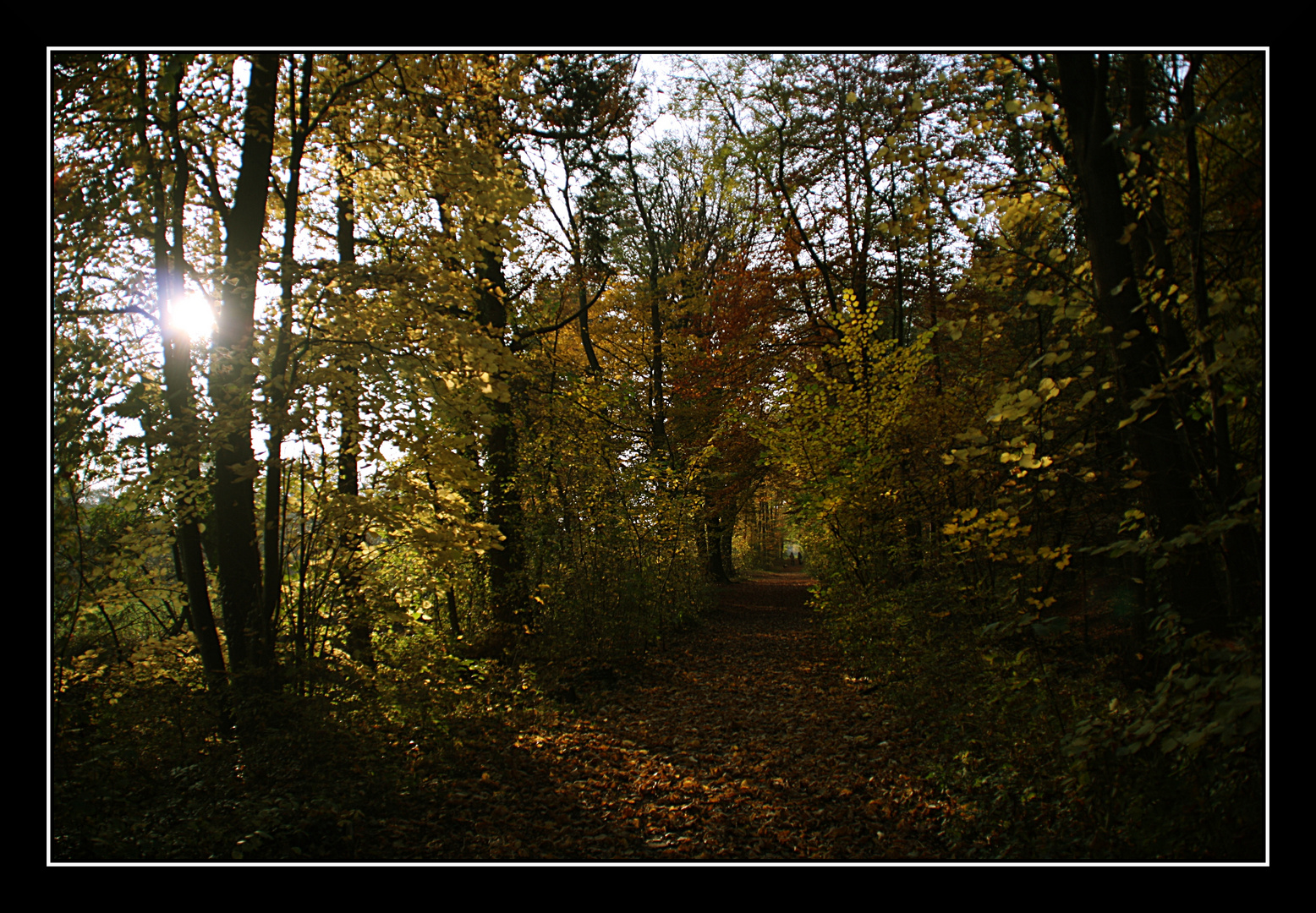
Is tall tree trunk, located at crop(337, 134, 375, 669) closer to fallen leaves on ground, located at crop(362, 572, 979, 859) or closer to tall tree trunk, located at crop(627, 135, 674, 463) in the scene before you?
fallen leaves on ground, located at crop(362, 572, 979, 859)

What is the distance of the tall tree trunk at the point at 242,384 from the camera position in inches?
180

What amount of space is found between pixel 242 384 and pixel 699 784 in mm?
4615

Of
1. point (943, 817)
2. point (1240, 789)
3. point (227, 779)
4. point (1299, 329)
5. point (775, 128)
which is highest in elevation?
point (775, 128)

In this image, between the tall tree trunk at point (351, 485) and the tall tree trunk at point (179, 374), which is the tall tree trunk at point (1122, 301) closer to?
the tall tree trunk at point (351, 485)

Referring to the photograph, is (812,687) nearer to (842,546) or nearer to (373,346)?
(842,546)

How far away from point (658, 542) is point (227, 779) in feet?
22.0

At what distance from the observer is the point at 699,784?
4.68 metres

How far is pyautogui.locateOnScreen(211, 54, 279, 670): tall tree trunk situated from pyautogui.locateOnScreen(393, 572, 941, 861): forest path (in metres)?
2.38

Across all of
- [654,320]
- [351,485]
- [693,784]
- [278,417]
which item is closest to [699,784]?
[693,784]

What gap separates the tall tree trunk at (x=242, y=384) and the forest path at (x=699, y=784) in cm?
238

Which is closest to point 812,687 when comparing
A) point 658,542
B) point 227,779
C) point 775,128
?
point 658,542

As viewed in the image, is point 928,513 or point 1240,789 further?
point 928,513

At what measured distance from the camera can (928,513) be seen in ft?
24.6

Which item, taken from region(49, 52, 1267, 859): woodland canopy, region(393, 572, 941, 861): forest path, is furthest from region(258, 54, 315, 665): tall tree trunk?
region(393, 572, 941, 861): forest path
